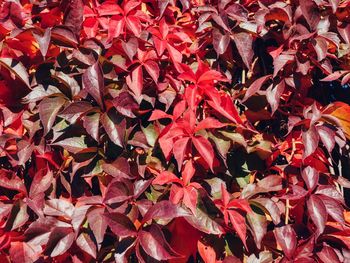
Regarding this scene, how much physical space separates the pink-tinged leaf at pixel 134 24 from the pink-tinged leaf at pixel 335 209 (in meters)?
0.76

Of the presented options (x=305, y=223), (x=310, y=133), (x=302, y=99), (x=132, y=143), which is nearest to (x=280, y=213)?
(x=305, y=223)

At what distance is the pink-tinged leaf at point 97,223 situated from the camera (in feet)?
4.64

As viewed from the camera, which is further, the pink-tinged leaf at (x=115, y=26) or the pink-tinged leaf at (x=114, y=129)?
the pink-tinged leaf at (x=115, y=26)

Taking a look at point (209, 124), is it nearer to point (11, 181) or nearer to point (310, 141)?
point (310, 141)

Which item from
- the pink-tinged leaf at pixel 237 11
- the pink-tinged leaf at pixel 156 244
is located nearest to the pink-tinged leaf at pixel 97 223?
the pink-tinged leaf at pixel 156 244

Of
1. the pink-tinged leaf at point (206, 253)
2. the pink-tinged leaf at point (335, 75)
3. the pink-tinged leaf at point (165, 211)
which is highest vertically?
the pink-tinged leaf at point (335, 75)

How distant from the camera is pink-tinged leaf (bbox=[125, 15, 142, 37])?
1.62 meters

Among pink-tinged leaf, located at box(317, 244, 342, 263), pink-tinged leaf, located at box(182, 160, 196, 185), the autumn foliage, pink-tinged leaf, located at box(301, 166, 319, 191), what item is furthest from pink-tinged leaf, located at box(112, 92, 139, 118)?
pink-tinged leaf, located at box(317, 244, 342, 263)

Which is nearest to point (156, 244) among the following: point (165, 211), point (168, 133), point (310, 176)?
point (165, 211)

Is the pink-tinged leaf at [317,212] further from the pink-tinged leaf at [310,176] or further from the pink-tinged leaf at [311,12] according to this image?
the pink-tinged leaf at [311,12]

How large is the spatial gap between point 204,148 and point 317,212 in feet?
1.24

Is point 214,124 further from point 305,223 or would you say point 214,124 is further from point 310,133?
point 305,223

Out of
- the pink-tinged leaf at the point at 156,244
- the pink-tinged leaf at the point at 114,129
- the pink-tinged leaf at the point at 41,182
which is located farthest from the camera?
the pink-tinged leaf at the point at 41,182

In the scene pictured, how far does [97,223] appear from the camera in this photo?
1.43 metres
